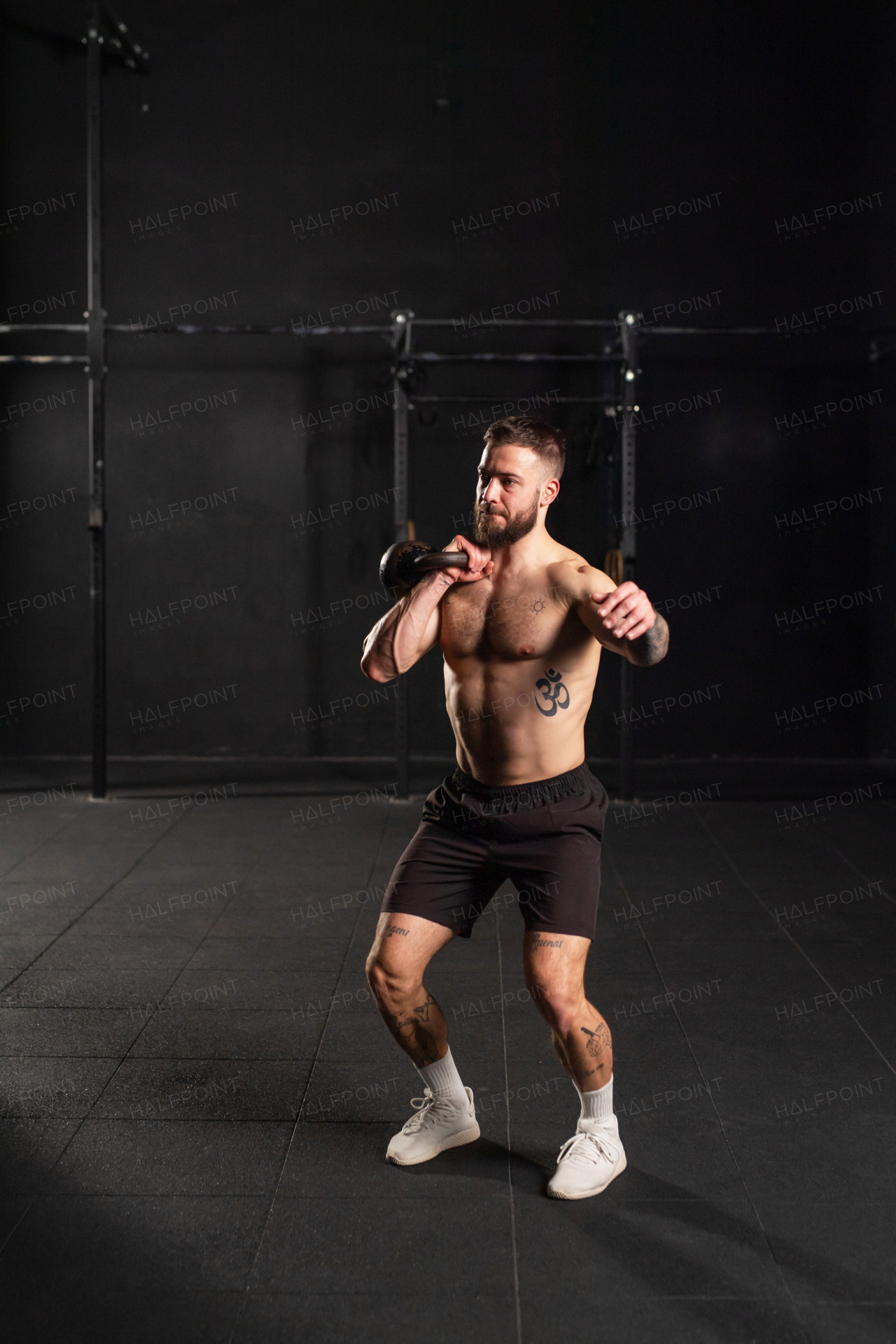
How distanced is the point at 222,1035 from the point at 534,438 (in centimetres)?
192

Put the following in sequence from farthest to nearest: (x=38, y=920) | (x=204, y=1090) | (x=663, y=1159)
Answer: (x=38, y=920)
(x=204, y=1090)
(x=663, y=1159)

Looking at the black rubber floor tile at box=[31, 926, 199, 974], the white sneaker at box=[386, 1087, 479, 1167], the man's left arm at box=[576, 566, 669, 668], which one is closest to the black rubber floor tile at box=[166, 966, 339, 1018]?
the black rubber floor tile at box=[31, 926, 199, 974]

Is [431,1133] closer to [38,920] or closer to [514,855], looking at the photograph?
[514,855]

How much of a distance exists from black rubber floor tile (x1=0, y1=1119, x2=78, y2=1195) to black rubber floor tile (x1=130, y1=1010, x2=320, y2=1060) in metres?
0.40

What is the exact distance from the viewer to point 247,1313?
6.40 feet

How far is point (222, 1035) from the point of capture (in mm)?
3176

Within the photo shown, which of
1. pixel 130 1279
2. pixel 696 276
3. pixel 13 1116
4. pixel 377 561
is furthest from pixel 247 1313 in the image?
pixel 696 276

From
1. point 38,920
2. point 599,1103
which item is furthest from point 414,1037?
point 38,920

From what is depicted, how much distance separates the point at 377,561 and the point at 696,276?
105 inches

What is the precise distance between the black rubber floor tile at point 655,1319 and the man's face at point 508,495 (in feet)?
4.87

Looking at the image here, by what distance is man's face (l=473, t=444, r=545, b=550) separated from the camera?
7.84 feet

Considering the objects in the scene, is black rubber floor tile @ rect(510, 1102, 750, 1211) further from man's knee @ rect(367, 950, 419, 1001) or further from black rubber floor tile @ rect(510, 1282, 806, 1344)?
man's knee @ rect(367, 950, 419, 1001)

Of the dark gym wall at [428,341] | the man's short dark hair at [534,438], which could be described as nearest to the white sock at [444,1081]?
the man's short dark hair at [534,438]

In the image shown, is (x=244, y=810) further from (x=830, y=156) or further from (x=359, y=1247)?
(x=830, y=156)
